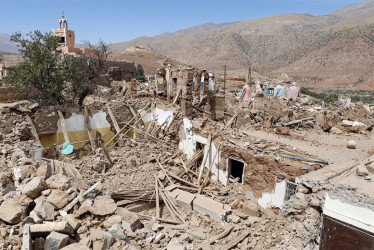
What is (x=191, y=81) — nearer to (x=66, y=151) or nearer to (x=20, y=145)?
(x=66, y=151)

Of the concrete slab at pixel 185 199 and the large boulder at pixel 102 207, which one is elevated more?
the large boulder at pixel 102 207

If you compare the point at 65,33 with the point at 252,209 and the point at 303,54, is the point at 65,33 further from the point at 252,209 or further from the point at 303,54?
the point at 303,54

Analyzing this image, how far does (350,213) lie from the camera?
487 centimetres

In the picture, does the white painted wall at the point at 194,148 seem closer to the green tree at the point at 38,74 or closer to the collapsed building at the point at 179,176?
the collapsed building at the point at 179,176

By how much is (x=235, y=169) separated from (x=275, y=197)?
2.30m

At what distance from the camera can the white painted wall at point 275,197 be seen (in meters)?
8.60

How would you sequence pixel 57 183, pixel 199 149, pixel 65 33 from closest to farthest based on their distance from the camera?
pixel 57 183 → pixel 199 149 → pixel 65 33

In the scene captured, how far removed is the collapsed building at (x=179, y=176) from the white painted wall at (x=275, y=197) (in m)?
0.04

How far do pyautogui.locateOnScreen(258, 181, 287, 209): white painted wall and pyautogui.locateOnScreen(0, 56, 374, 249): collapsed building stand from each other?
1.6 inches

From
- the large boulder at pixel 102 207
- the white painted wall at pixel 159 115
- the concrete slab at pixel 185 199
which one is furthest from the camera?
the white painted wall at pixel 159 115

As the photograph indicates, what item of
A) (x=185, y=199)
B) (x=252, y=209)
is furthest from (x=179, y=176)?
(x=252, y=209)

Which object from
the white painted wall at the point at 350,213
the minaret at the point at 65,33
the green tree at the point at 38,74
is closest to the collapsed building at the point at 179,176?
the white painted wall at the point at 350,213

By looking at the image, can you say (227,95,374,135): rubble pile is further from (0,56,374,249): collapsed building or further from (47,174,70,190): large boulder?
(47,174,70,190): large boulder

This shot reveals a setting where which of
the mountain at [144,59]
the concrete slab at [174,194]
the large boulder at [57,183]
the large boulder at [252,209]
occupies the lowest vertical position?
the large boulder at [252,209]
